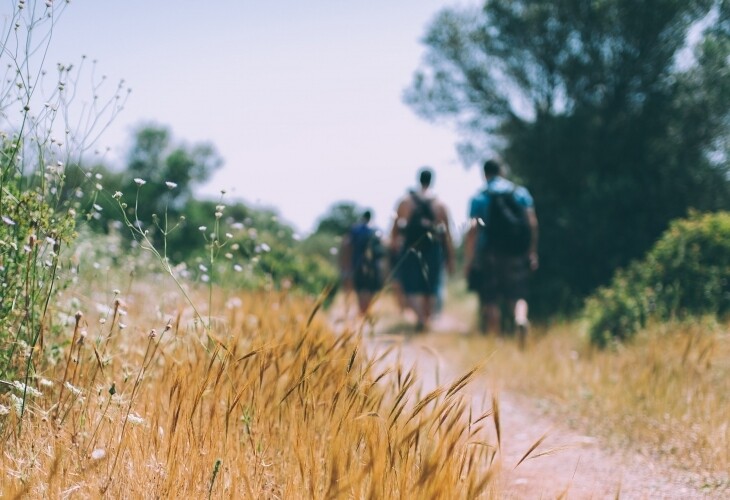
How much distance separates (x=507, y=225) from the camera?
794 cm

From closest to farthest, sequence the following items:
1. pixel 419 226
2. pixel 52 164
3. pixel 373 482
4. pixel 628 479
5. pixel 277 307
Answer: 1. pixel 373 482
2. pixel 52 164
3. pixel 628 479
4. pixel 277 307
5. pixel 419 226

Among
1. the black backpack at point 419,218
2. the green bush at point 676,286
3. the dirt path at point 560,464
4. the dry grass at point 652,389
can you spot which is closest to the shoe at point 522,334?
the dry grass at point 652,389

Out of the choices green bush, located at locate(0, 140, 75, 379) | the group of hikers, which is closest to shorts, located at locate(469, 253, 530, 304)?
the group of hikers

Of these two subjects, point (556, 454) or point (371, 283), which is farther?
point (371, 283)

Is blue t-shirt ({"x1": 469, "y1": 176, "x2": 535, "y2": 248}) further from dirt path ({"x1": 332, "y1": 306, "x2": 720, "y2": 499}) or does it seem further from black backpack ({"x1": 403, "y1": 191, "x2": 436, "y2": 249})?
dirt path ({"x1": 332, "y1": 306, "x2": 720, "y2": 499})

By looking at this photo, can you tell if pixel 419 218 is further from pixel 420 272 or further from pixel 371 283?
pixel 371 283

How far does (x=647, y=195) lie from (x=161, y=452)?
951 centimetres

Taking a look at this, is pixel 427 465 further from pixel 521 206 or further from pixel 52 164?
pixel 521 206

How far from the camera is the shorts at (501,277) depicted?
827cm

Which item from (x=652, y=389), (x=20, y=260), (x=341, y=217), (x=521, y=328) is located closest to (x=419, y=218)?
(x=521, y=328)

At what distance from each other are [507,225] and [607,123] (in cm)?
444

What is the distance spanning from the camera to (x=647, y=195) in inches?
410

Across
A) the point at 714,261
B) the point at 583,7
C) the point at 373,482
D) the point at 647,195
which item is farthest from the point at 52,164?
the point at 583,7

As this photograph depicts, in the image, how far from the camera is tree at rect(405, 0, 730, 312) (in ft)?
34.1
